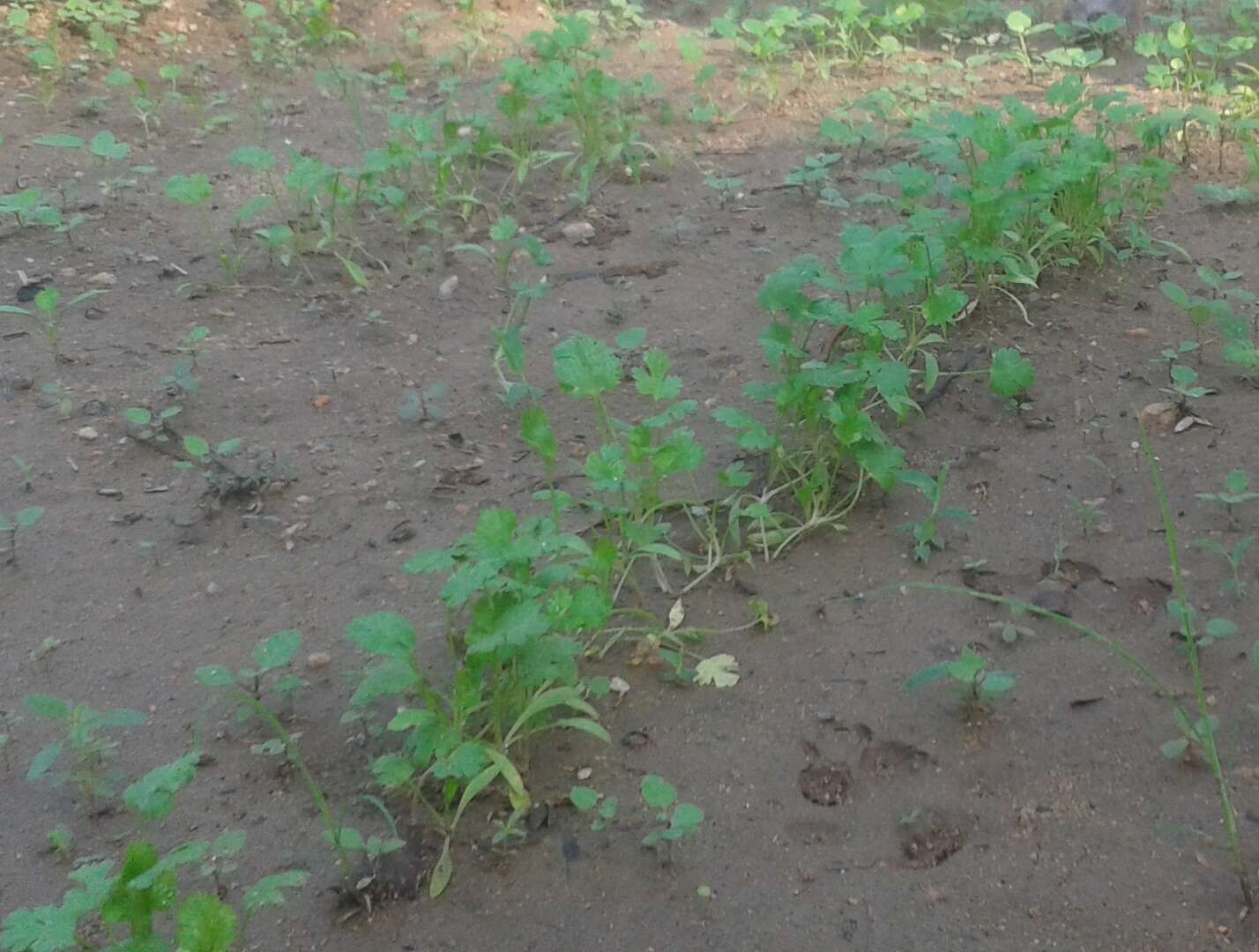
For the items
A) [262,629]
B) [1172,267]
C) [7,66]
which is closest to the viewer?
[262,629]

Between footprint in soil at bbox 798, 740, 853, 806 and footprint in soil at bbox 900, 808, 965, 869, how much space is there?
126 millimetres

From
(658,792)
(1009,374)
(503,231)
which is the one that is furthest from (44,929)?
(503,231)

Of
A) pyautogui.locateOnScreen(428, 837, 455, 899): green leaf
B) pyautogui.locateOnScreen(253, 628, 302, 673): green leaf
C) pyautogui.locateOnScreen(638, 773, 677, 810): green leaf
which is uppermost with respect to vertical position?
pyautogui.locateOnScreen(253, 628, 302, 673): green leaf

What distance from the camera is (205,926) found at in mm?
1675

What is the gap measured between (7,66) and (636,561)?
171 inches

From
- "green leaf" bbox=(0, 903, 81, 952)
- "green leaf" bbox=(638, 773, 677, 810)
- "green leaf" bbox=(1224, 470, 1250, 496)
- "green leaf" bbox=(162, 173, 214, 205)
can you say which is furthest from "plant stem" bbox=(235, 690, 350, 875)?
"green leaf" bbox=(162, 173, 214, 205)

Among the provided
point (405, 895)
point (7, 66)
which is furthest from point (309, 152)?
point (405, 895)

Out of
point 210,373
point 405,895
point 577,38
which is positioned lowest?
point 405,895

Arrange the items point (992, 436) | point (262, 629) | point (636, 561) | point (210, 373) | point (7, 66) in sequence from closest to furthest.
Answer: point (262, 629)
point (636, 561)
point (992, 436)
point (210, 373)
point (7, 66)

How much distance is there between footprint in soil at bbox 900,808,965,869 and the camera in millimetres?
1978

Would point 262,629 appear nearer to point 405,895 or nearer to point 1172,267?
point 405,895

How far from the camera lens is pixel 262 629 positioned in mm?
2559

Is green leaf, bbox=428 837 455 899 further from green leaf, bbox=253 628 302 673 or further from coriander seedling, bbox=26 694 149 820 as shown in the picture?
coriander seedling, bbox=26 694 149 820

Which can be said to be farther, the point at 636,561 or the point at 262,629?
the point at 636,561
